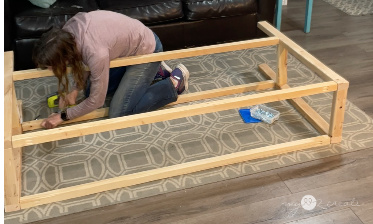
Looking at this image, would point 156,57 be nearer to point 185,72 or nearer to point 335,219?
point 185,72

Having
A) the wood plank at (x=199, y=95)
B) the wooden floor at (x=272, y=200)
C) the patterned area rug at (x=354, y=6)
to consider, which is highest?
the wood plank at (x=199, y=95)

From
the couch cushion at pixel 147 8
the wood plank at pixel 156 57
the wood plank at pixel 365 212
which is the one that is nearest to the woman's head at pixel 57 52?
the wood plank at pixel 156 57

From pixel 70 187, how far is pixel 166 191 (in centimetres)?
38

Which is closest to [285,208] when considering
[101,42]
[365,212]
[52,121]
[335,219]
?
[335,219]

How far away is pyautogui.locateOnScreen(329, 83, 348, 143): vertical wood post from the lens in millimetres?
1999

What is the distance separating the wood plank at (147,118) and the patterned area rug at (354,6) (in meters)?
2.06

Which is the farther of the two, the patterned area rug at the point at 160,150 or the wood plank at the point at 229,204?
the patterned area rug at the point at 160,150

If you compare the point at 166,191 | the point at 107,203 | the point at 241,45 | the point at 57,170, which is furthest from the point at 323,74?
the point at 57,170

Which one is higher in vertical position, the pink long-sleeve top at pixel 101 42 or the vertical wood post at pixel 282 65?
the pink long-sleeve top at pixel 101 42

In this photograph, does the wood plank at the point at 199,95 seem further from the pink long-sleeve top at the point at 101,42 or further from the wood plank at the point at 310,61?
the wood plank at the point at 310,61

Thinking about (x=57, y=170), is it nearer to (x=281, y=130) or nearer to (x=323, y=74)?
(x=281, y=130)

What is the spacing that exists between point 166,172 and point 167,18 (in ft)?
4.31

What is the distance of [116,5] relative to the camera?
2.86 m

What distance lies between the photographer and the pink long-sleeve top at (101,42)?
6.54ft
